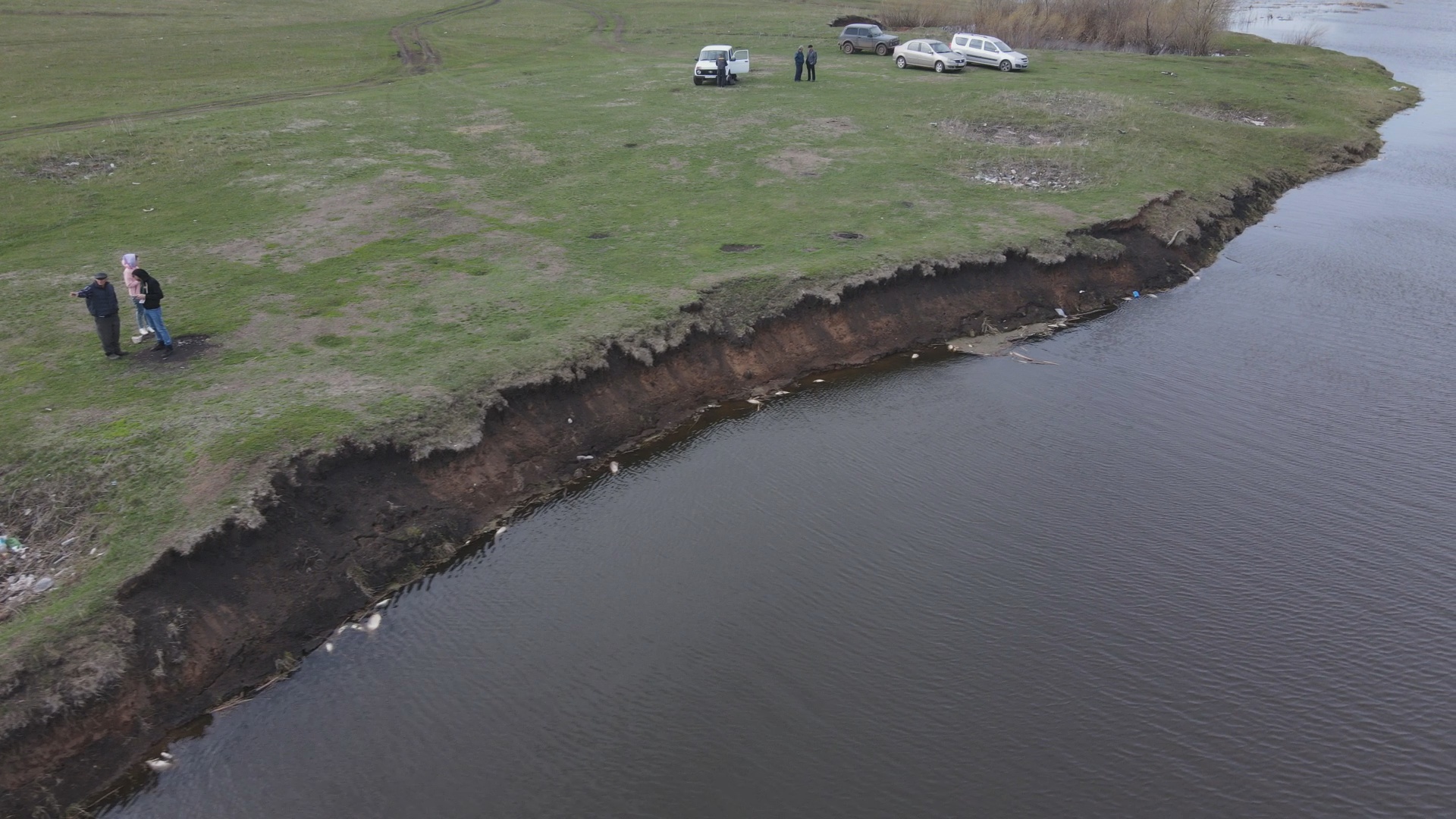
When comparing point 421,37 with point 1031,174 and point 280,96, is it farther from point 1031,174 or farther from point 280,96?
point 1031,174

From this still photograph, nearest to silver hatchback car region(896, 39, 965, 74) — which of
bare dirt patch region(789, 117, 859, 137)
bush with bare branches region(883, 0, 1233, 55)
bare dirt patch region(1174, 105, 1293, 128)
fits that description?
bare dirt patch region(1174, 105, 1293, 128)

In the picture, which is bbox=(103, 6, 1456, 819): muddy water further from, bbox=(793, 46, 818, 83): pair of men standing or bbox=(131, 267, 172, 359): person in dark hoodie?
bbox=(793, 46, 818, 83): pair of men standing

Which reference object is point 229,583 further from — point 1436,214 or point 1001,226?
point 1436,214

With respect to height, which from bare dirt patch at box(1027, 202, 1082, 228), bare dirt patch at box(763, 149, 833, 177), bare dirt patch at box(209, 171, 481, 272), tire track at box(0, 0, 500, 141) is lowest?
bare dirt patch at box(1027, 202, 1082, 228)

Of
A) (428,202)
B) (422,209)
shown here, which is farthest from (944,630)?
(428,202)

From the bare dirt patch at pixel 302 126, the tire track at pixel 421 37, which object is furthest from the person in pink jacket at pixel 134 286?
the tire track at pixel 421 37

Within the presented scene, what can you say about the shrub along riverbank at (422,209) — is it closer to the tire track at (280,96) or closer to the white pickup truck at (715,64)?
the tire track at (280,96)
